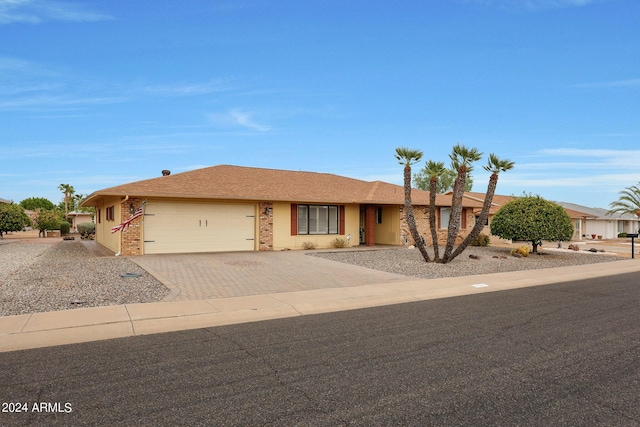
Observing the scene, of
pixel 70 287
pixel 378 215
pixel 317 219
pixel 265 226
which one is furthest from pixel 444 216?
pixel 70 287

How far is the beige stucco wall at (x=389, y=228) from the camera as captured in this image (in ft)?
85.7

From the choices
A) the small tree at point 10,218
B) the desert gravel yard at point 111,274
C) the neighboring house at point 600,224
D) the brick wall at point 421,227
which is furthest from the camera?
the neighboring house at point 600,224

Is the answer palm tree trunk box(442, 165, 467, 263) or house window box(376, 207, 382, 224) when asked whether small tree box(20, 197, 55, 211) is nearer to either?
house window box(376, 207, 382, 224)

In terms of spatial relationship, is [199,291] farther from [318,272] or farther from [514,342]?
[514,342]

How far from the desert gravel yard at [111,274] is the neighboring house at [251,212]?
8.78ft

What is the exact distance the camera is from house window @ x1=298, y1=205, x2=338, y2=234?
23.7m

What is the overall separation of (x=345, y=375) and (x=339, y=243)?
63.3 feet

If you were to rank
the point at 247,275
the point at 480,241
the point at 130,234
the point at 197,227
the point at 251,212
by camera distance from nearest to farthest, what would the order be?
1. the point at 247,275
2. the point at 130,234
3. the point at 197,227
4. the point at 251,212
5. the point at 480,241

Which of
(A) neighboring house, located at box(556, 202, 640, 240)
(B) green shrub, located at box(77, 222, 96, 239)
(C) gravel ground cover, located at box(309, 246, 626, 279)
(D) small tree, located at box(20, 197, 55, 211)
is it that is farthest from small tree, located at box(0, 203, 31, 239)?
(D) small tree, located at box(20, 197, 55, 211)

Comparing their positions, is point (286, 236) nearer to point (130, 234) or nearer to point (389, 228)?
point (389, 228)

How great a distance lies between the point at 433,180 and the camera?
17281 mm

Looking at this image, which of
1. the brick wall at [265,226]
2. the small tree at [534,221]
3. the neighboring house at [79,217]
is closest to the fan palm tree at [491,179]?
the small tree at [534,221]

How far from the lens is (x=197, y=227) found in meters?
21.0

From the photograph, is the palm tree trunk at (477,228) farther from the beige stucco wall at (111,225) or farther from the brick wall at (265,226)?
the beige stucco wall at (111,225)
